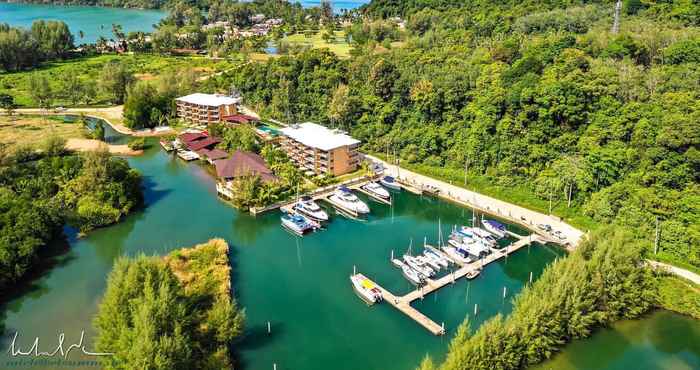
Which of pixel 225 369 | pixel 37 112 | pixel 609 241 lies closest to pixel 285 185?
pixel 225 369

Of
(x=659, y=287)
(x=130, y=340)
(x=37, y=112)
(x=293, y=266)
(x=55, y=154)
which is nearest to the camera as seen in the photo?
(x=130, y=340)

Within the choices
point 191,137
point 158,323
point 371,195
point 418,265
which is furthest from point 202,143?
point 158,323

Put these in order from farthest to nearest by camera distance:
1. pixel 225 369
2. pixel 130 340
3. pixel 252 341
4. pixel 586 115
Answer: pixel 586 115
pixel 252 341
pixel 225 369
pixel 130 340

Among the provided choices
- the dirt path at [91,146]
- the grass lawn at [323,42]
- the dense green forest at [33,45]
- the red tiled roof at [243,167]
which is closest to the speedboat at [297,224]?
the red tiled roof at [243,167]

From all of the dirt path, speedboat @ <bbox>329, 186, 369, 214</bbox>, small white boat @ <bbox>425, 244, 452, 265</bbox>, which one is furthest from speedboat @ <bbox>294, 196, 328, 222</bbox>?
the dirt path

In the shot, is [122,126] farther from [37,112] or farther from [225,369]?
[225,369]

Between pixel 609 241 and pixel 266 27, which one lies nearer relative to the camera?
pixel 609 241

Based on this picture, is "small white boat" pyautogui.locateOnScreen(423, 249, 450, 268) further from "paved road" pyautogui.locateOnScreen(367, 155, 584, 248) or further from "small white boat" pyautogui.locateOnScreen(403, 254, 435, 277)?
"paved road" pyautogui.locateOnScreen(367, 155, 584, 248)
